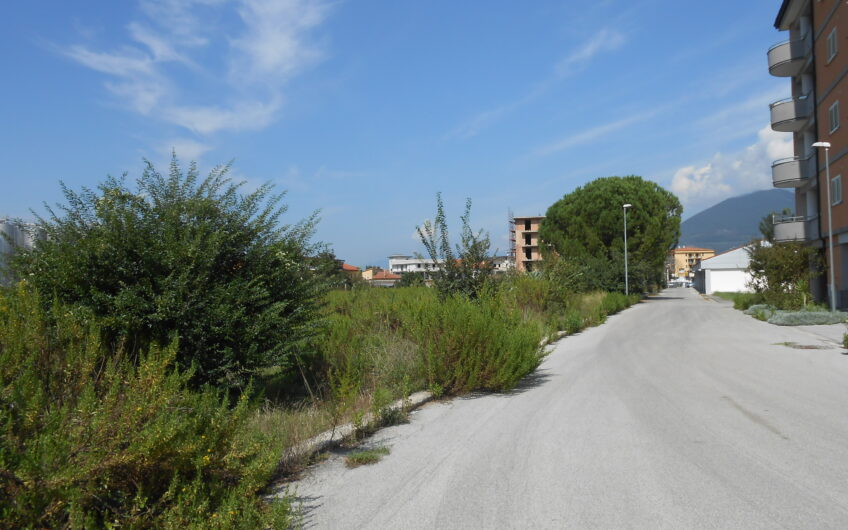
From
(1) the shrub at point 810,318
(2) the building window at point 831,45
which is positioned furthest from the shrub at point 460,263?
(2) the building window at point 831,45

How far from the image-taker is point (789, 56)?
3038 cm

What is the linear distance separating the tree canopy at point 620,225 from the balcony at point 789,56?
18305 mm

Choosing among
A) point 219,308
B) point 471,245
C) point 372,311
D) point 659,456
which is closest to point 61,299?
point 219,308

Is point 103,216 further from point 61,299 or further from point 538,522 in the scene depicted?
point 538,522

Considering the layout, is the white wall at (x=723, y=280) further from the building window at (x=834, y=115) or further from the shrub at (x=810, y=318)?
the shrub at (x=810, y=318)

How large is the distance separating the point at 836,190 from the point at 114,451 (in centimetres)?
3010

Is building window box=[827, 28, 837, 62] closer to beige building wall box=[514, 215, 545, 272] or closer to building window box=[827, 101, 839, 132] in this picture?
building window box=[827, 101, 839, 132]

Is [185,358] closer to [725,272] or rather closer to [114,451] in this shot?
[114,451]

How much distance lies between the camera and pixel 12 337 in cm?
405

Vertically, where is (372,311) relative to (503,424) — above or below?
above

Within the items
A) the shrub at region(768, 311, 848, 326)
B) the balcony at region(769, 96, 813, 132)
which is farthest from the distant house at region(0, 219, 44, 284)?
the balcony at region(769, 96, 813, 132)

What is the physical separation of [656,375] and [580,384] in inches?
70.2

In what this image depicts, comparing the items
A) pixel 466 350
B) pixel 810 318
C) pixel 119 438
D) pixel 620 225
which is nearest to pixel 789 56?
pixel 810 318

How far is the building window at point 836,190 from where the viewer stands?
25.4 metres
